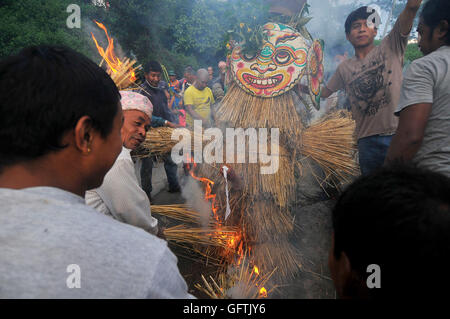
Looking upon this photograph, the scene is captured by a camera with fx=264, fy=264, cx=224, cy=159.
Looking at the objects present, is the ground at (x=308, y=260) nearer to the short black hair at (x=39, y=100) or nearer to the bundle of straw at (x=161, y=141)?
the bundle of straw at (x=161, y=141)

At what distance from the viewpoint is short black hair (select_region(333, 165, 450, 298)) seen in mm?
604

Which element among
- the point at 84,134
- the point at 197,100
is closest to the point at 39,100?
Result: the point at 84,134

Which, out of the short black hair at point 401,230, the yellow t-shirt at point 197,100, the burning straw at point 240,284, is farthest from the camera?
the yellow t-shirt at point 197,100

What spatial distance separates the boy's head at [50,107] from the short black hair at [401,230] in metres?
0.82

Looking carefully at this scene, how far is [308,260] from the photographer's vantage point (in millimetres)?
2666

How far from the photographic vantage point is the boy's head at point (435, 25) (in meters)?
1.69

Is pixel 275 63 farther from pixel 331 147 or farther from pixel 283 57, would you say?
pixel 331 147

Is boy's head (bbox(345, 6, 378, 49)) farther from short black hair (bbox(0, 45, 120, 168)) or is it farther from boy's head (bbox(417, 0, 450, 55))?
short black hair (bbox(0, 45, 120, 168))

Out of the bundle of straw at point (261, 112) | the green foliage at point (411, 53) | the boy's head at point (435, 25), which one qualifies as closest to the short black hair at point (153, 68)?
the bundle of straw at point (261, 112)

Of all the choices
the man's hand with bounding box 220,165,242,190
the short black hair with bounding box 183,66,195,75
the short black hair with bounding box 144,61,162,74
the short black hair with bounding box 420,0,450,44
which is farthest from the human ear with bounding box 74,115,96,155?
the short black hair with bounding box 183,66,195,75

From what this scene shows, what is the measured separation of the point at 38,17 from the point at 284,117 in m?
5.60

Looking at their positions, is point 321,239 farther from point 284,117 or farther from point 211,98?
point 211,98

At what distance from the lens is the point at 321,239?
9.61 feet

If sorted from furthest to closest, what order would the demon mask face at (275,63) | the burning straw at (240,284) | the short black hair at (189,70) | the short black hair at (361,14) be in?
1. the short black hair at (189,70)
2. the short black hair at (361,14)
3. the demon mask face at (275,63)
4. the burning straw at (240,284)
